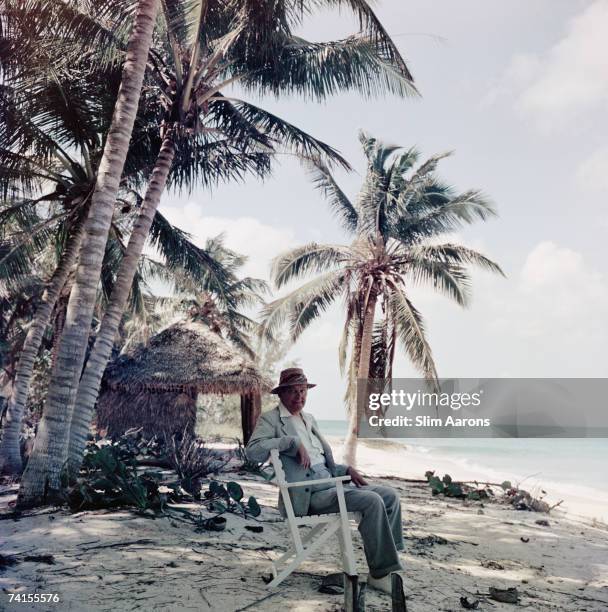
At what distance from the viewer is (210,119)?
937 cm

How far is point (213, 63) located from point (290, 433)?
6.83 m

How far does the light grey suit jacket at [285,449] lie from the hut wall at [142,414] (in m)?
10.5

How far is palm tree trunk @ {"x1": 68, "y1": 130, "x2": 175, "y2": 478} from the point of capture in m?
5.95

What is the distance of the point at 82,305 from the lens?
5527 millimetres

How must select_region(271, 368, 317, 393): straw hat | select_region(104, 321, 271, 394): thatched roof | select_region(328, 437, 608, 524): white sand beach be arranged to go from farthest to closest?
select_region(328, 437, 608, 524): white sand beach → select_region(104, 321, 271, 394): thatched roof → select_region(271, 368, 317, 393): straw hat

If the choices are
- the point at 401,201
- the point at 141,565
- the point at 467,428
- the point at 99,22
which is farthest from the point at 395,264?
the point at 467,428

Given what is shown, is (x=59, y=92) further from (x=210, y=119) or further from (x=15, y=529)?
(x=15, y=529)

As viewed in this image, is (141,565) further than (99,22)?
No

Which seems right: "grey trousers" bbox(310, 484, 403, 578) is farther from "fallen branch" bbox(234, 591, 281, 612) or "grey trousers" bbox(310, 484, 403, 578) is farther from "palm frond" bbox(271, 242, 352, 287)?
"palm frond" bbox(271, 242, 352, 287)

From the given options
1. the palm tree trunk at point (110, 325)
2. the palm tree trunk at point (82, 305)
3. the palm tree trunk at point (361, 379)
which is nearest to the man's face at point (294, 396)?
the palm tree trunk at point (82, 305)

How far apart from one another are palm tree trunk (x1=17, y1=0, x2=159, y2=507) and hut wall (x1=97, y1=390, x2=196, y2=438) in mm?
8295

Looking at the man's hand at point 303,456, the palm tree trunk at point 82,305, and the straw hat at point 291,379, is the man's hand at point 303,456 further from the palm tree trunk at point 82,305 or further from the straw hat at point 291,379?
the palm tree trunk at point 82,305

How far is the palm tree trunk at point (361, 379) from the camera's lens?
1239 cm

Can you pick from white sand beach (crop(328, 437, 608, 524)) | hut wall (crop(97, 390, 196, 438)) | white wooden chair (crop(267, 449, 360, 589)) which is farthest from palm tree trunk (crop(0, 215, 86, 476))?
white sand beach (crop(328, 437, 608, 524))
